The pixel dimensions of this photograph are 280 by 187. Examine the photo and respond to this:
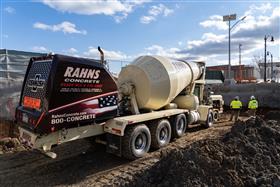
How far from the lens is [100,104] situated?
6.48m

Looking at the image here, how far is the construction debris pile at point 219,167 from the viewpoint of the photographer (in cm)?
485

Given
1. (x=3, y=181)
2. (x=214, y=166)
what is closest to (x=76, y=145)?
(x=3, y=181)

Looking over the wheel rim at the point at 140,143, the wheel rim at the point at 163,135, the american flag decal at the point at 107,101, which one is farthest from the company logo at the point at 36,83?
the wheel rim at the point at 163,135

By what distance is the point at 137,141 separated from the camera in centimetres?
742

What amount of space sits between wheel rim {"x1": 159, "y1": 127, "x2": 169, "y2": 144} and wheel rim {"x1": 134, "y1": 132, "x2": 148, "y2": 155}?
0.94 m

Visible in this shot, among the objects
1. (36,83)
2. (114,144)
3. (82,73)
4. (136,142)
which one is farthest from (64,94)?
(136,142)

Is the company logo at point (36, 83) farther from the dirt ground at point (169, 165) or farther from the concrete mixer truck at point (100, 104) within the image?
the dirt ground at point (169, 165)

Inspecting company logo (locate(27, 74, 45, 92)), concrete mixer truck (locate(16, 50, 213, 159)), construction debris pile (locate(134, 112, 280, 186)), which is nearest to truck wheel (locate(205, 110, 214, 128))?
concrete mixer truck (locate(16, 50, 213, 159))

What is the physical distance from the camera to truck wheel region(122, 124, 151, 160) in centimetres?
696

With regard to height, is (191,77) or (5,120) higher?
(191,77)

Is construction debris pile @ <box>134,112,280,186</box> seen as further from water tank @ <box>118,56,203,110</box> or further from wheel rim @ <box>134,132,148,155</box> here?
water tank @ <box>118,56,203,110</box>

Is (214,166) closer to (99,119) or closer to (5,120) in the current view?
(99,119)

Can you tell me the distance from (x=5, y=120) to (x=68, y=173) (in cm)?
459

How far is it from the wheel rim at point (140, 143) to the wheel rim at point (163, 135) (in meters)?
0.94
